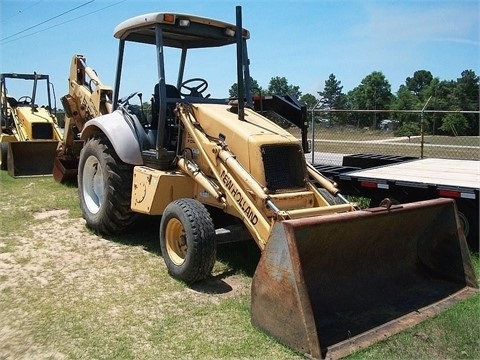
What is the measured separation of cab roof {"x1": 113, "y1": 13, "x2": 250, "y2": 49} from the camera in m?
5.75

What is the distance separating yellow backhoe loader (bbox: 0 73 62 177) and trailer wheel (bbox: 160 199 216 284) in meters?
7.44

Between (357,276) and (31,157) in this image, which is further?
(31,157)

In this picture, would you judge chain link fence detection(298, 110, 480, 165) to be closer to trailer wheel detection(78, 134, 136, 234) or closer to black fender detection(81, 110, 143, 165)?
trailer wheel detection(78, 134, 136, 234)

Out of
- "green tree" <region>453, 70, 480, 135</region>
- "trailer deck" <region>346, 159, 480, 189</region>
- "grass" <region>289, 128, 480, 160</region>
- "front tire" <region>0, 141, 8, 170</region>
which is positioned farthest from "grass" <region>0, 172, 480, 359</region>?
"green tree" <region>453, 70, 480, 135</region>

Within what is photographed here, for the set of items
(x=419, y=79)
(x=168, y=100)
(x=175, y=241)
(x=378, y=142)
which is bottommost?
(x=175, y=241)

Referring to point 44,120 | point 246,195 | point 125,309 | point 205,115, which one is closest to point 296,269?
point 246,195

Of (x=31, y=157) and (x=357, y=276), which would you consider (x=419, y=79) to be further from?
(x=357, y=276)

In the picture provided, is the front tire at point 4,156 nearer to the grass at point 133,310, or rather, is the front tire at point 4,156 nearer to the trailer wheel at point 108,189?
the trailer wheel at point 108,189

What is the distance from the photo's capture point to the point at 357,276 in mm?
4391

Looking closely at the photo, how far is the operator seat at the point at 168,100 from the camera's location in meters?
6.00

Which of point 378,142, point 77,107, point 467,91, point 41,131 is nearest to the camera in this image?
point 77,107

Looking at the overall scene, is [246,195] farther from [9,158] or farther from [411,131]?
[411,131]

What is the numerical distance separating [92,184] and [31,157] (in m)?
5.19

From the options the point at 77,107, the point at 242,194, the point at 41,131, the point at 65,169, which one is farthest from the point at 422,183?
the point at 41,131
